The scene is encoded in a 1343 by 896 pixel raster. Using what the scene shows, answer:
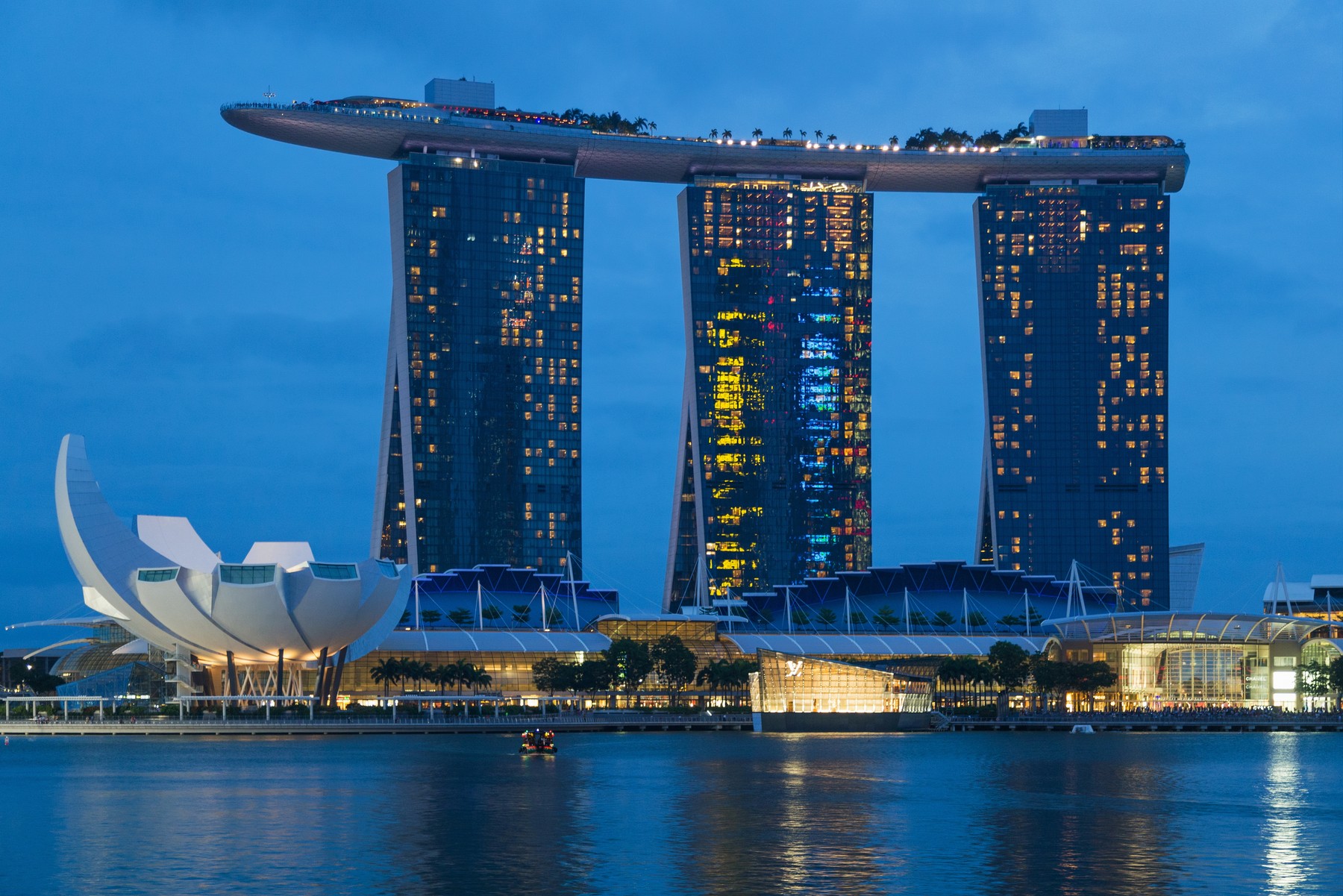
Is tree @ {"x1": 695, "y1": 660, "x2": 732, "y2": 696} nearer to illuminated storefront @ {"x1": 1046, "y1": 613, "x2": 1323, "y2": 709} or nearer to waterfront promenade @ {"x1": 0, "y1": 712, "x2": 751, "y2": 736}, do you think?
waterfront promenade @ {"x1": 0, "y1": 712, "x2": 751, "y2": 736}

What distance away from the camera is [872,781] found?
9269cm

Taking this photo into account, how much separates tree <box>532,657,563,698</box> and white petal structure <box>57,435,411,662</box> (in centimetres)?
2590

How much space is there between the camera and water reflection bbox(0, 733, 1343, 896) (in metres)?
55.0

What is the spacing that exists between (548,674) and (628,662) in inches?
326

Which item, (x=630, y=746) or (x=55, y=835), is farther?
(x=630, y=746)

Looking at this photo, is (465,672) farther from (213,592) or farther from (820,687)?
(820,687)

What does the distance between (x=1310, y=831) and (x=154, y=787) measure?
2107 inches

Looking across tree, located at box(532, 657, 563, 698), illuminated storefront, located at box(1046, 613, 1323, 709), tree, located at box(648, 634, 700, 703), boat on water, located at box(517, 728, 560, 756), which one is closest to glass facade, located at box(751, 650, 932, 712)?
tree, located at box(648, 634, 700, 703)

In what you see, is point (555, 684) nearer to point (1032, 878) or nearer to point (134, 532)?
point (134, 532)

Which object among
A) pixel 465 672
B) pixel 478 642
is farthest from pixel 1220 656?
pixel 478 642

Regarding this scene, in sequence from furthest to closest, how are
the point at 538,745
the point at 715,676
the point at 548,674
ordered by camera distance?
the point at 715,676 < the point at 548,674 < the point at 538,745

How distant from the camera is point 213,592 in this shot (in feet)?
495

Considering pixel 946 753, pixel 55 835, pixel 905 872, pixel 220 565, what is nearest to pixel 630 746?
pixel 946 753

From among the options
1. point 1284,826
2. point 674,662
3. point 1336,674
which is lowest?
point 1284,826
